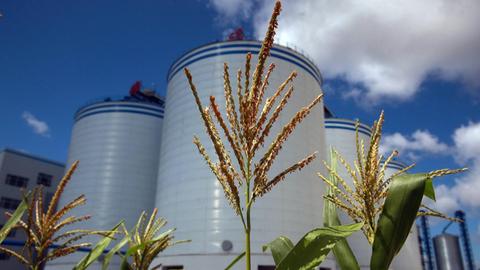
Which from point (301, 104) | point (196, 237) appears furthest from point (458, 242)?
point (196, 237)

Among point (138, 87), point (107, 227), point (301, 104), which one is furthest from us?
point (138, 87)

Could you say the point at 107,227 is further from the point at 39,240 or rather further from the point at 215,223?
the point at 39,240

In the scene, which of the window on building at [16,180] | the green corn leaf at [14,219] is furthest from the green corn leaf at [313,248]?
the window on building at [16,180]

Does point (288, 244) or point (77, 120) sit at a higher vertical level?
point (77, 120)

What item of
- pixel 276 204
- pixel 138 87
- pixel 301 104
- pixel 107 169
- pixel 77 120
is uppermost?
pixel 138 87

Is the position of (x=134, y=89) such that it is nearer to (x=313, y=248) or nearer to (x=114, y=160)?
(x=114, y=160)

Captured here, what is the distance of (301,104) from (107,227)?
19.8 meters

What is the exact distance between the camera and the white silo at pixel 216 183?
69.1ft

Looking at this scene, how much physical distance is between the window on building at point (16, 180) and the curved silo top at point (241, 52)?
2915 centimetres

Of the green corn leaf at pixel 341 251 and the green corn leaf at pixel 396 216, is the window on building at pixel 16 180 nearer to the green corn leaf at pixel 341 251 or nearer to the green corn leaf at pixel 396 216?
the green corn leaf at pixel 341 251

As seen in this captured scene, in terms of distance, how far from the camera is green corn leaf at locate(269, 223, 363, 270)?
189 centimetres

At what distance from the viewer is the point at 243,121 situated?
7.27 ft

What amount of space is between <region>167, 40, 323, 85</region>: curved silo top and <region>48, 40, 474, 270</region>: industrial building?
0.08 metres

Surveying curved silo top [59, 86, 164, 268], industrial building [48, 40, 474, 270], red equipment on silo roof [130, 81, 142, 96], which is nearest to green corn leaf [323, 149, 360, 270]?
industrial building [48, 40, 474, 270]
